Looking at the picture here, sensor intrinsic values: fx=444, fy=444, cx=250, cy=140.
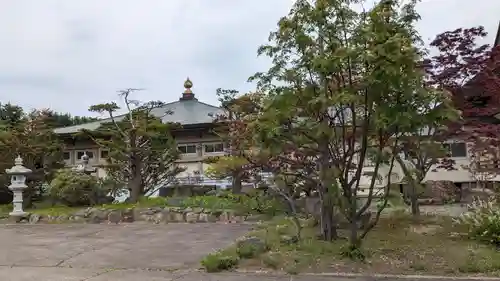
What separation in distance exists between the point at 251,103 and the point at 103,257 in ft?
19.4

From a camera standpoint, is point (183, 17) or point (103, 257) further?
point (183, 17)

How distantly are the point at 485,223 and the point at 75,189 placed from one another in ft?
36.7

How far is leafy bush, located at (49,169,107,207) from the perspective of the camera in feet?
44.7

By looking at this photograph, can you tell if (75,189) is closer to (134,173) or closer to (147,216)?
(134,173)

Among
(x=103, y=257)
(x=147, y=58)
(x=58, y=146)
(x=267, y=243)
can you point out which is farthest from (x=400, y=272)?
(x=58, y=146)

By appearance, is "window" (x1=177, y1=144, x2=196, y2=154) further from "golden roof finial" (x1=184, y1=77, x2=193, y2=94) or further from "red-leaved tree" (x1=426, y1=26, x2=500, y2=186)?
"red-leaved tree" (x1=426, y1=26, x2=500, y2=186)

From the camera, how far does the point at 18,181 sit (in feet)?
45.0

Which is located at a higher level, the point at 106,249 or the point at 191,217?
the point at 191,217

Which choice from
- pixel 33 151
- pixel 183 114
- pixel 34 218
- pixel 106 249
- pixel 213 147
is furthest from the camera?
pixel 183 114

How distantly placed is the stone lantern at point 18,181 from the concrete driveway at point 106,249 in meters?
1.93

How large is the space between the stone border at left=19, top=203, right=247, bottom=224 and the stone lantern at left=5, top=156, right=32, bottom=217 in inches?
41.1

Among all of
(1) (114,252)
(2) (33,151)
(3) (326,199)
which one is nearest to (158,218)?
(1) (114,252)

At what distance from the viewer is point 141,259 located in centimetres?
679

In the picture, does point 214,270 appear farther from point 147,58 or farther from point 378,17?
point 147,58
